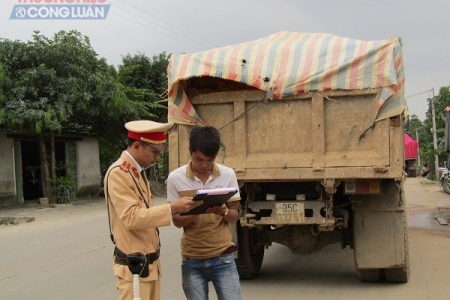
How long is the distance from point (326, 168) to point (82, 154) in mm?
18179

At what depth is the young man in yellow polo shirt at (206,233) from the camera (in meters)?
3.73

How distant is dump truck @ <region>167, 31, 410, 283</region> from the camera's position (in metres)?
6.18

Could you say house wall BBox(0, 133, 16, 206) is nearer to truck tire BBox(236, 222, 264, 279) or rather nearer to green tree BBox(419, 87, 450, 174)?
truck tire BBox(236, 222, 264, 279)

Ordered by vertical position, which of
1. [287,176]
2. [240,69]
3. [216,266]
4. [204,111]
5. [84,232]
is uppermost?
[240,69]

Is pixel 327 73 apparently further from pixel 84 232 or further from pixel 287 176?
pixel 84 232

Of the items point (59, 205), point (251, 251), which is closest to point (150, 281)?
point (251, 251)

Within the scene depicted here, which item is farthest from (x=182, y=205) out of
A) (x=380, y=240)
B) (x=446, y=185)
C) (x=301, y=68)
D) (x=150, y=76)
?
(x=150, y=76)

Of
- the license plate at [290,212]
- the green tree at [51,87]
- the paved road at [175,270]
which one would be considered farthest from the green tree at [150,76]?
the license plate at [290,212]

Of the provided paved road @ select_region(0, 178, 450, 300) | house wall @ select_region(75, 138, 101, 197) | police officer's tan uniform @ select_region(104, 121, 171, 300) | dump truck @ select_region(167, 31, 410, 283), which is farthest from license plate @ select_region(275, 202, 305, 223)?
house wall @ select_region(75, 138, 101, 197)

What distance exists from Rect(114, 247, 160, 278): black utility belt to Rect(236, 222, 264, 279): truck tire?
3.72 metres

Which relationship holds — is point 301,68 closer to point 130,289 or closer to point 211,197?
point 211,197

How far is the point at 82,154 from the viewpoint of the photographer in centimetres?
2314

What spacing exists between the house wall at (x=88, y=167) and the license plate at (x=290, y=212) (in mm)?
17279

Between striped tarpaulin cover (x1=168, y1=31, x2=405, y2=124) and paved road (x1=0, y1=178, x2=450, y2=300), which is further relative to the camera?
paved road (x1=0, y1=178, x2=450, y2=300)
